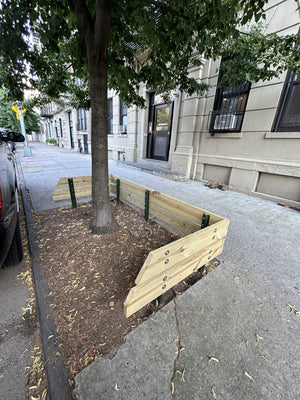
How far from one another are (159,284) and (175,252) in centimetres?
33

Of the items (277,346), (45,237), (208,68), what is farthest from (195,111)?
(277,346)

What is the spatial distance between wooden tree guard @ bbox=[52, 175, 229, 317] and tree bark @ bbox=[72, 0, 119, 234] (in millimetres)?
872

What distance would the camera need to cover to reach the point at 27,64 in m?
3.12

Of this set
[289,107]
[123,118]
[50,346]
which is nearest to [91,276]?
[50,346]

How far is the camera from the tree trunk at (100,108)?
6.86 feet

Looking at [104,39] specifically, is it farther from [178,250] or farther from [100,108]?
[178,250]

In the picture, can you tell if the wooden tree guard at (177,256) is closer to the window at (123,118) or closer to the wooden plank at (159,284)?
the wooden plank at (159,284)

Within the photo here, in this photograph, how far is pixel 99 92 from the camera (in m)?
2.38

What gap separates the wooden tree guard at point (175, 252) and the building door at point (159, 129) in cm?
546

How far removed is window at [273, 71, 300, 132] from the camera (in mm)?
4344

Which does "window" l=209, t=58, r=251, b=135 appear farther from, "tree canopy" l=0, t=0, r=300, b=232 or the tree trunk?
the tree trunk

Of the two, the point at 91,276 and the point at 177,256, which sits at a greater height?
the point at 177,256

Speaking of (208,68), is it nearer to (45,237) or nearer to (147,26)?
(147,26)

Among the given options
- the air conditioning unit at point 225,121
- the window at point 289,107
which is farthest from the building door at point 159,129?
the window at point 289,107
